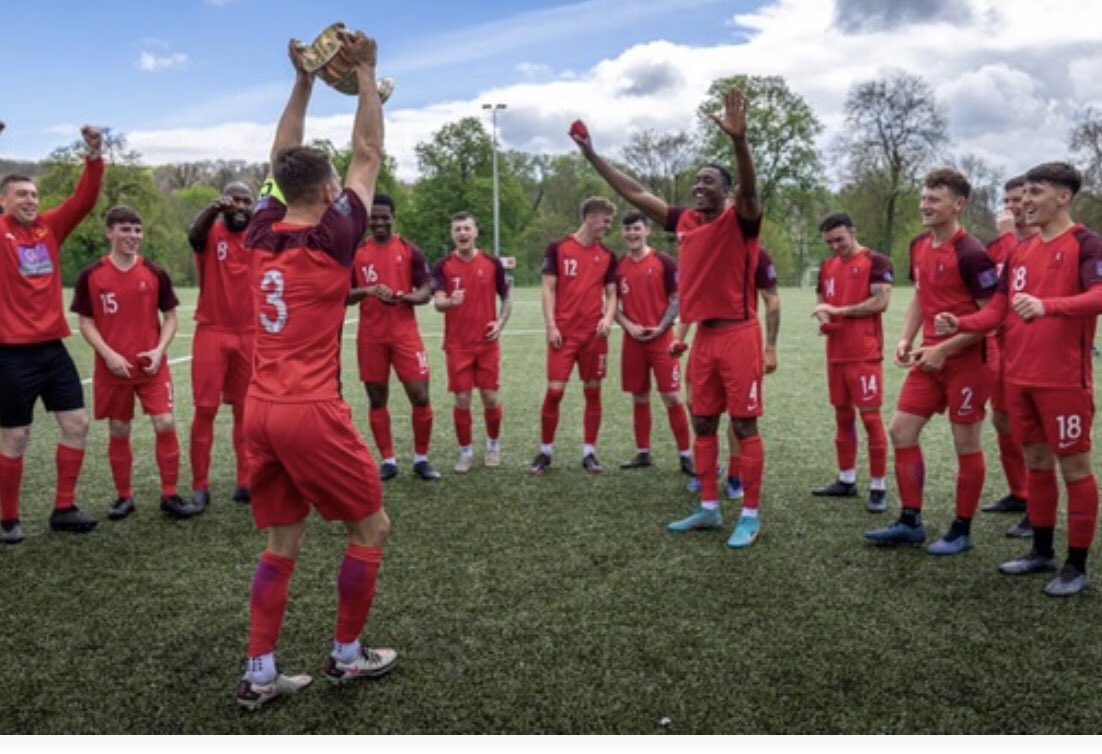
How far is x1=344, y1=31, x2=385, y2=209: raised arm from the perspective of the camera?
11.4 feet

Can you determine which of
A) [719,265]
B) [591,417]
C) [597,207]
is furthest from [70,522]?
[597,207]

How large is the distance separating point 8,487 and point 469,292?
3991 mm

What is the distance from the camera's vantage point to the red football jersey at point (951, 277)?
18.1 ft

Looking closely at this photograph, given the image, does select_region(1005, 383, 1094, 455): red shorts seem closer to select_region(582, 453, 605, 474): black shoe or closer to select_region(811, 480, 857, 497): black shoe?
select_region(811, 480, 857, 497): black shoe

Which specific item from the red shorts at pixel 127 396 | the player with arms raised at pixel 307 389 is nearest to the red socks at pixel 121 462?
the red shorts at pixel 127 396

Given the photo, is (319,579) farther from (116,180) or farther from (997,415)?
(116,180)

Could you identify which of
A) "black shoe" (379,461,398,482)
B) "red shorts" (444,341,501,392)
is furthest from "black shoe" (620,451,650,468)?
"black shoe" (379,461,398,482)

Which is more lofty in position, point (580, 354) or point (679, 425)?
point (580, 354)

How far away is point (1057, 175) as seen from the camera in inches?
187

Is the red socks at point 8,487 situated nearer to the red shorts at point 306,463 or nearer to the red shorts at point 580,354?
the red shorts at point 306,463

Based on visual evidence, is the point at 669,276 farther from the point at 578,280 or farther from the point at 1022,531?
the point at 1022,531

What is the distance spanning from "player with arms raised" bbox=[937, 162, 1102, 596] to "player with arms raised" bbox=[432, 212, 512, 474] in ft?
13.9

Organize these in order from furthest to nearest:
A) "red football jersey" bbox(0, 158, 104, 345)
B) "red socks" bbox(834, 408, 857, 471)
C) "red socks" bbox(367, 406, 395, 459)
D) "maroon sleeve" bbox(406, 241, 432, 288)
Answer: "maroon sleeve" bbox(406, 241, 432, 288) → "red socks" bbox(367, 406, 395, 459) → "red socks" bbox(834, 408, 857, 471) → "red football jersey" bbox(0, 158, 104, 345)

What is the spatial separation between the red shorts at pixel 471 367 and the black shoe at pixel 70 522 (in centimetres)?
323
